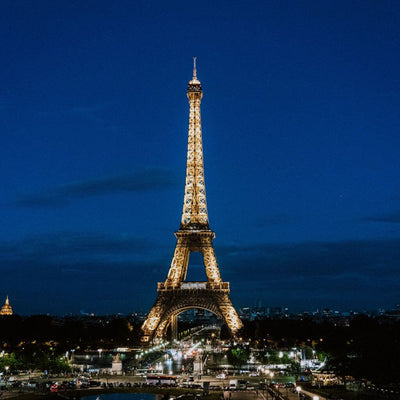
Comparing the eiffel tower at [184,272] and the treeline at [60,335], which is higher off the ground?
the eiffel tower at [184,272]

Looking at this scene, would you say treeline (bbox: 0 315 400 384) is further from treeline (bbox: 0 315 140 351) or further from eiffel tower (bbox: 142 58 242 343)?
eiffel tower (bbox: 142 58 242 343)

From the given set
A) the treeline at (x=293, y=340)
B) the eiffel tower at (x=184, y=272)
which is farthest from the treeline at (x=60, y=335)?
the eiffel tower at (x=184, y=272)

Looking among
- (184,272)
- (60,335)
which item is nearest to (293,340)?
(184,272)

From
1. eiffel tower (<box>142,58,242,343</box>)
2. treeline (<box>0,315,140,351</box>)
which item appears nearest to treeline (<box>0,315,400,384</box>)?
treeline (<box>0,315,140,351</box>)

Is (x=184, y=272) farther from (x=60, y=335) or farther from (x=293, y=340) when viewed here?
(x=60, y=335)

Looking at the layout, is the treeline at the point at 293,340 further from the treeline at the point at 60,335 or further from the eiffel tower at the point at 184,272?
the eiffel tower at the point at 184,272

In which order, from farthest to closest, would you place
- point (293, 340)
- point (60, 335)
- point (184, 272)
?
point (60, 335)
point (184, 272)
point (293, 340)

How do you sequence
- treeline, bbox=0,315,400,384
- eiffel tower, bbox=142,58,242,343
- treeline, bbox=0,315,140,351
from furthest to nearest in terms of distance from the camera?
1. eiffel tower, bbox=142,58,242,343
2. treeline, bbox=0,315,140,351
3. treeline, bbox=0,315,400,384

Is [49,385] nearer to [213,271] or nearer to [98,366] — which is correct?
[98,366]
